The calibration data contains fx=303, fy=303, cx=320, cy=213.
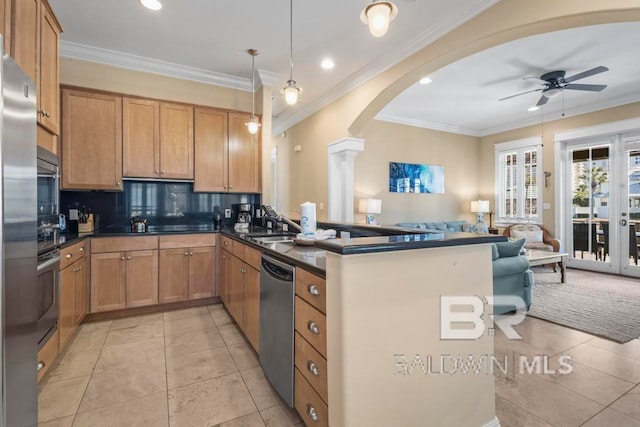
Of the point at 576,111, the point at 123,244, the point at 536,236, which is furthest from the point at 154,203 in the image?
the point at 576,111

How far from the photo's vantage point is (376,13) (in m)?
1.63

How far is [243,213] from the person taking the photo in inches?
166

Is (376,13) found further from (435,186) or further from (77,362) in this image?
(435,186)

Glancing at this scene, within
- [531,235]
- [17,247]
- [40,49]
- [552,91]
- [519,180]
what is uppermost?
[552,91]

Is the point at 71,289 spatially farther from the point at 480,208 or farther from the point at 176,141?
the point at 480,208

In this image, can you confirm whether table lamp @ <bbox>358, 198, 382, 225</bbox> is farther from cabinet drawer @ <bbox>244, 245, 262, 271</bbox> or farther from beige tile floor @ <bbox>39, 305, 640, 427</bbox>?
cabinet drawer @ <bbox>244, 245, 262, 271</bbox>

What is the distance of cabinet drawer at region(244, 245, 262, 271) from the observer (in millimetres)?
2235

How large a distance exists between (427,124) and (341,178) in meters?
2.96

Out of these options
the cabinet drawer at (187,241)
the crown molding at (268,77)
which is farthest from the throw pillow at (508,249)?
the crown molding at (268,77)

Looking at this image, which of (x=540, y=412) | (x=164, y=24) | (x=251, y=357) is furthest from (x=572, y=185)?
(x=164, y=24)

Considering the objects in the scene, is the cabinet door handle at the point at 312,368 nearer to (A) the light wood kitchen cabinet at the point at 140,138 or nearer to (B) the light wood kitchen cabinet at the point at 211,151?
(B) the light wood kitchen cabinet at the point at 211,151

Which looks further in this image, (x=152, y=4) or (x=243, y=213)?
(x=243, y=213)

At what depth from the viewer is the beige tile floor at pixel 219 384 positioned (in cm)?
174

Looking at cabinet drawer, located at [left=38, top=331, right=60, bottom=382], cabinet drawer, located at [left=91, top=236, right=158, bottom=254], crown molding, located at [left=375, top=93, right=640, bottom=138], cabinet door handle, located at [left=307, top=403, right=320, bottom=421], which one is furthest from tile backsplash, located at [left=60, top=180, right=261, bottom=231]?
crown molding, located at [left=375, top=93, right=640, bottom=138]
